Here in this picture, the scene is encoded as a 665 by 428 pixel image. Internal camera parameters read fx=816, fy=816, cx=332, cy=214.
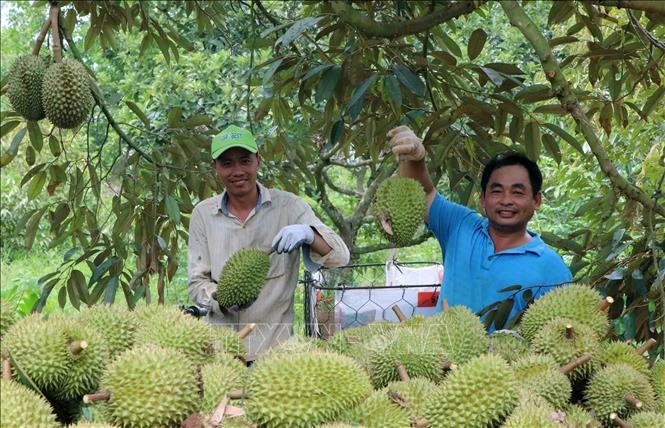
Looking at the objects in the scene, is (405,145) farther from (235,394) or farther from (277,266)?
(235,394)

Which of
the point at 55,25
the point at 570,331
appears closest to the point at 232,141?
the point at 55,25

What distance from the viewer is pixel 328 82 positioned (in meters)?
2.00

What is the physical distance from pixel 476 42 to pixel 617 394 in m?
1.16

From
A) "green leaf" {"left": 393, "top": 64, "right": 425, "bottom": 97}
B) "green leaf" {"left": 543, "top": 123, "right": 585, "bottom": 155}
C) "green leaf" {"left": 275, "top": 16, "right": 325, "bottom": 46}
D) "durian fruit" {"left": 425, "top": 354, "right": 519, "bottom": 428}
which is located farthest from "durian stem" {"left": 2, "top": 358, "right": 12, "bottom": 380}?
"green leaf" {"left": 543, "top": 123, "right": 585, "bottom": 155}

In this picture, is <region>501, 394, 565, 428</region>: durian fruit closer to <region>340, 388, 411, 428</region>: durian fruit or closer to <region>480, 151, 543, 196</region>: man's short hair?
<region>340, 388, 411, 428</region>: durian fruit

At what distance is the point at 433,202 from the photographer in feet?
7.48

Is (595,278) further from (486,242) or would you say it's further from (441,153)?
(441,153)

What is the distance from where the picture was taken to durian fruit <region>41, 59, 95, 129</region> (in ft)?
6.13

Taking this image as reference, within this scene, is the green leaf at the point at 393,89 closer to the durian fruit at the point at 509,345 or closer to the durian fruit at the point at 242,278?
the durian fruit at the point at 242,278

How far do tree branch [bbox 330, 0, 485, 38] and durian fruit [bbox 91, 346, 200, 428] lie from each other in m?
0.69

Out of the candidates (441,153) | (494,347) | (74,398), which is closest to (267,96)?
(441,153)

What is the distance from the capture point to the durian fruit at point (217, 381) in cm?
101

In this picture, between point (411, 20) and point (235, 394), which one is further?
point (411, 20)

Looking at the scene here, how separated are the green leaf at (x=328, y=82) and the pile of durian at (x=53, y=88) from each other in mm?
554
